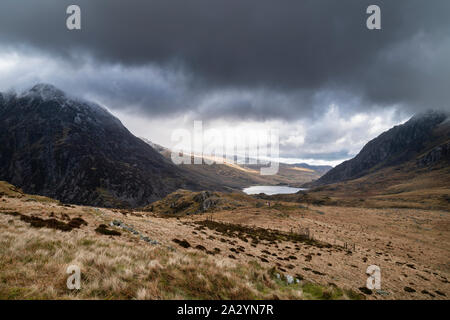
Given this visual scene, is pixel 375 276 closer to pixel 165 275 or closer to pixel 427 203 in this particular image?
pixel 165 275

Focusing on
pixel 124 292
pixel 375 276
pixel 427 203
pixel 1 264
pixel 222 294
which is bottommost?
pixel 427 203

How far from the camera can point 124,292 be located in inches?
242

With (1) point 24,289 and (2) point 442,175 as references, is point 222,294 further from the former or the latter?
(2) point 442,175

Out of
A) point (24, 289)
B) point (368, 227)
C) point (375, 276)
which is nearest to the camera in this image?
point (24, 289)

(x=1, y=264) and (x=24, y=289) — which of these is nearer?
(x=24, y=289)

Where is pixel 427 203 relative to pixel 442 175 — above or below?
below

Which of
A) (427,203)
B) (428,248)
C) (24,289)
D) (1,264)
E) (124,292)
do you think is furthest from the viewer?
A: (427,203)

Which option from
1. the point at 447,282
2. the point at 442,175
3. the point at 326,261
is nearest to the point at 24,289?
→ the point at 326,261

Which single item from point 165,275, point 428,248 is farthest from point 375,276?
point 428,248

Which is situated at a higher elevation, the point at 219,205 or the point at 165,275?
the point at 165,275

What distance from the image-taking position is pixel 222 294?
7.14 m

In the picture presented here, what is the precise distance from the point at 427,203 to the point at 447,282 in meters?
127

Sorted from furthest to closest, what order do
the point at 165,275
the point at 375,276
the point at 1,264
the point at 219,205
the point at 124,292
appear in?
the point at 219,205 < the point at 375,276 < the point at 165,275 < the point at 1,264 < the point at 124,292
